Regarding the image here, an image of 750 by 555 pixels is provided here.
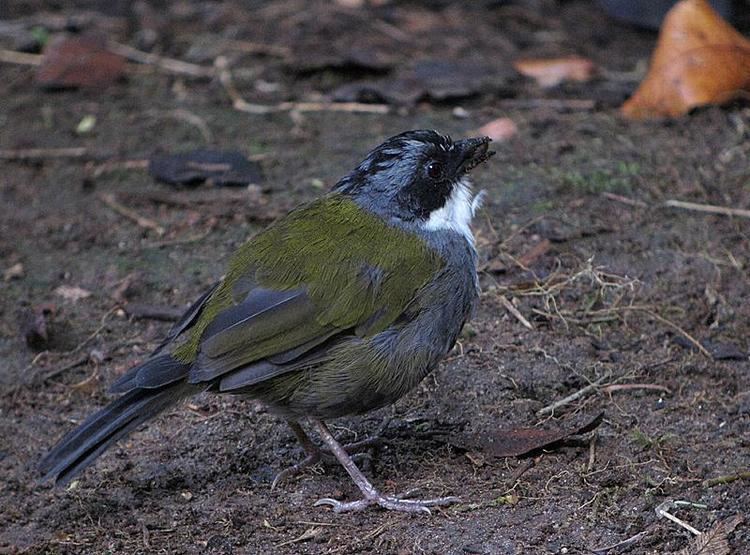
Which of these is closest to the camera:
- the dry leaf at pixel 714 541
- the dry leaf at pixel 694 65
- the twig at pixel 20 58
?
the dry leaf at pixel 714 541

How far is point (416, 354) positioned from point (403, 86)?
11.7 ft

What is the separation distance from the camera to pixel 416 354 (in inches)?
177

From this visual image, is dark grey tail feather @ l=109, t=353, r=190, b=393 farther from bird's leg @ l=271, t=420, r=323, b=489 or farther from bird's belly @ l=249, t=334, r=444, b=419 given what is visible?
bird's leg @ l=271, t=420, r=323, b=489

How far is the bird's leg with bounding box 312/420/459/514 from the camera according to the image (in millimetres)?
4316

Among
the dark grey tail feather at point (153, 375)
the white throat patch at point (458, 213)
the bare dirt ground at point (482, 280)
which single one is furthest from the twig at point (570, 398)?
the dark grey tail feather at point (153, 375)

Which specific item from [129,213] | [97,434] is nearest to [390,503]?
[97,434]

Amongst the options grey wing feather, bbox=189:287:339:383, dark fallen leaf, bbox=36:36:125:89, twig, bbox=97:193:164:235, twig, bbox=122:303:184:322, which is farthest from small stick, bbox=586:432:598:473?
dark fallen leaf, bbox=36:36:125:89

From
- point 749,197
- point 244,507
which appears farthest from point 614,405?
point 749,197

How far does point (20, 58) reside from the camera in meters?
8.64

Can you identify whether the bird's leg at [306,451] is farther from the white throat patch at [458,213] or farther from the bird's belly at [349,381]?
the white throat patch at [458,213]

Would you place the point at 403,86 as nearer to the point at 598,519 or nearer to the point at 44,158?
the point at 44,158

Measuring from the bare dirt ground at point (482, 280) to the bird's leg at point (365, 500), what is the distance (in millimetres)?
55

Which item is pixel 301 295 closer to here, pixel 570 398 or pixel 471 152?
pixel 471 152

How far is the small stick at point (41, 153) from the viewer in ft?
24.4
